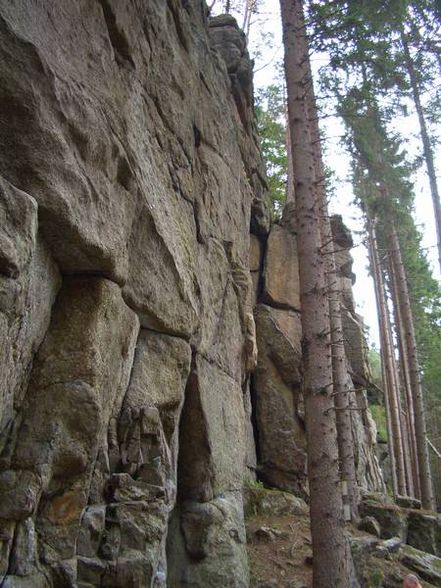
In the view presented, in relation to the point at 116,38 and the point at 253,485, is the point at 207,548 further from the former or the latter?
the point at 116,38

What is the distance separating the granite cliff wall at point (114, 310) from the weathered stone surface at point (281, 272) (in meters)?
4.28

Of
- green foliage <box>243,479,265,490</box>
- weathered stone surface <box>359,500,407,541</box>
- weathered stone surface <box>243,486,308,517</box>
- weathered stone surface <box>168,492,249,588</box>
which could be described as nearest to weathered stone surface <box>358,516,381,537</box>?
weathered stone surface <box>359,500,407,541</box>

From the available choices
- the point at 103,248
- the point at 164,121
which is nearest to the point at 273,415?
the point at 164,121

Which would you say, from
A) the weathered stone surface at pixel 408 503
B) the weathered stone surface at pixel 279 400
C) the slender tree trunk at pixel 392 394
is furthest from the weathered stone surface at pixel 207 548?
the slender tree trunk at pixel 392 394

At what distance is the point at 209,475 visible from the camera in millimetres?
7625

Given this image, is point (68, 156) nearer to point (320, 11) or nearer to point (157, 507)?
point (157, 507)

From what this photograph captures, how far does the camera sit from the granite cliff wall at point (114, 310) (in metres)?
4.30

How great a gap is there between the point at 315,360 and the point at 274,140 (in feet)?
57.5

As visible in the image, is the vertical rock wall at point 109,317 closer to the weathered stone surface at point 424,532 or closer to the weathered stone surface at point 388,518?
the weathered stone surface at point 388,518

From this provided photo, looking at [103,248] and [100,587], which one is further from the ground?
[103,248]

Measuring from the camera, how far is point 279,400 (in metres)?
12.9

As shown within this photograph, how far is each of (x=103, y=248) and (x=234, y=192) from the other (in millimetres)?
6614

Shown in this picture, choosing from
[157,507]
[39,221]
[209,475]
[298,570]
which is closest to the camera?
[39,221]

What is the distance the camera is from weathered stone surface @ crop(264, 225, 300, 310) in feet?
47.3
